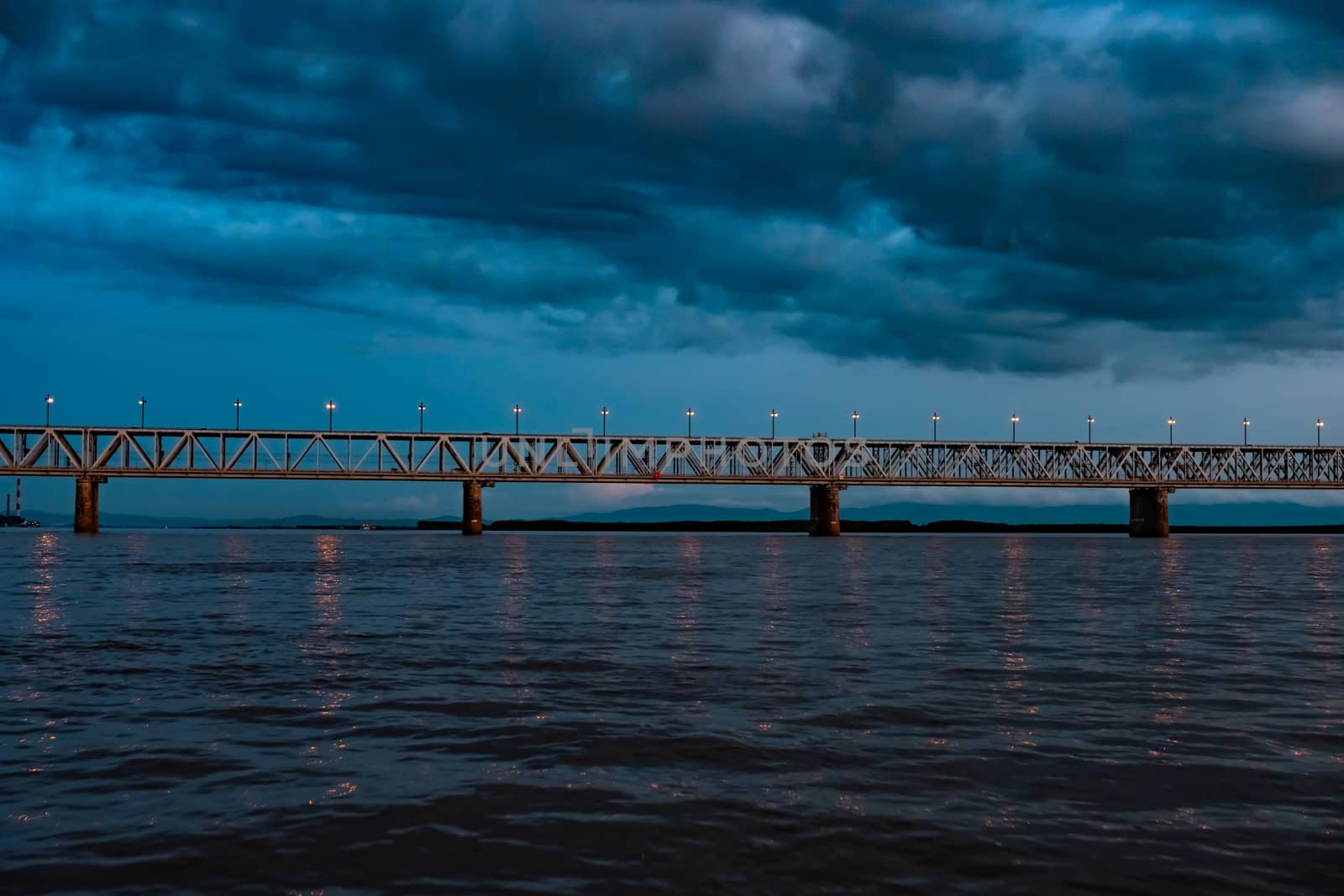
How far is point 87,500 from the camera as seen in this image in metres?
133

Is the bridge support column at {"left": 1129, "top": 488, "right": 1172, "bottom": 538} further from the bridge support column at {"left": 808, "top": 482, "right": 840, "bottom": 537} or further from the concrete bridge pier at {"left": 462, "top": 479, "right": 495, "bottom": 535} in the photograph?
the concrete bridge pier at {"left": 462, "top": 479, "right": 495, "bottom": 535}

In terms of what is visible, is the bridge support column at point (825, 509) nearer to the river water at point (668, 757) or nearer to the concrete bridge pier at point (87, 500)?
the concrete bridge pier at point (87, 500)

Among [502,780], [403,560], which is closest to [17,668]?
[502,780]

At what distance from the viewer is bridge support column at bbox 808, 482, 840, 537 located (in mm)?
144750

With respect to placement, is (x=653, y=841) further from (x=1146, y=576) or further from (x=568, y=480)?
(x=568, y=480)

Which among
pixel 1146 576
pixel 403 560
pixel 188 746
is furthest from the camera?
pixel 403 560

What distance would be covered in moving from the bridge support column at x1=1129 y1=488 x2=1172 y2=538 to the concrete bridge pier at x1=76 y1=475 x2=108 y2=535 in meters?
147

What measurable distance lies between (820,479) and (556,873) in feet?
454

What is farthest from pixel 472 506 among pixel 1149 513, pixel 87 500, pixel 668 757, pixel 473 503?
pixel 668 757

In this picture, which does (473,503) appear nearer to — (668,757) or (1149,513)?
(1149,513)

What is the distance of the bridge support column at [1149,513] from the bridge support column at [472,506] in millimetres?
100071

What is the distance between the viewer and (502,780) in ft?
29.0

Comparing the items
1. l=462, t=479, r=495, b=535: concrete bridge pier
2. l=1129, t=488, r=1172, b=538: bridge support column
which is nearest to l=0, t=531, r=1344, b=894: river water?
l=462, t=479, r=495, b=535: concrete bridge pier

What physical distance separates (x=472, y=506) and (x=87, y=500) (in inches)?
1888
